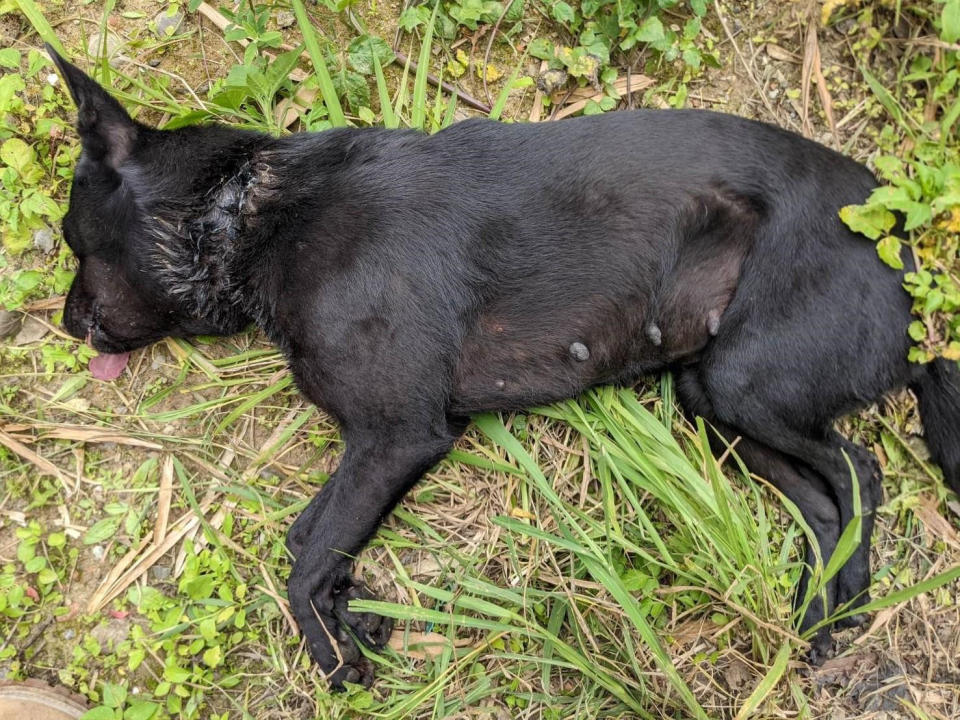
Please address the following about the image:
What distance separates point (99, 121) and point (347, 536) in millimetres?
1669

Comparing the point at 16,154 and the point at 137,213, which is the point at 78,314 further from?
the point at 16,154

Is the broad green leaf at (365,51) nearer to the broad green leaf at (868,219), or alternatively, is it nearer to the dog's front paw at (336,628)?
the broad green leaf at (868,219)

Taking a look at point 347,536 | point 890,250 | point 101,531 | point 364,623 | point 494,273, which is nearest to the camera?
point 890,250

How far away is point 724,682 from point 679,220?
5.59 ft

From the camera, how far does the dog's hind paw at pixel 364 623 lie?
2.59 m

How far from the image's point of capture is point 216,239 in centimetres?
244

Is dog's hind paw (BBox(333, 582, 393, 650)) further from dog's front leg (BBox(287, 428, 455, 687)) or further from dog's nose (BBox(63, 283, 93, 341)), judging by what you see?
dog's nose (BBox(63, 283, 93, 341))

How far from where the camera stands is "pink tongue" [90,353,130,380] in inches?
111

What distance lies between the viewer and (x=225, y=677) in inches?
104

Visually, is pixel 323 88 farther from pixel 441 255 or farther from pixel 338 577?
pixel 338 577

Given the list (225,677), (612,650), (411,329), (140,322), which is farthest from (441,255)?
(225,677)

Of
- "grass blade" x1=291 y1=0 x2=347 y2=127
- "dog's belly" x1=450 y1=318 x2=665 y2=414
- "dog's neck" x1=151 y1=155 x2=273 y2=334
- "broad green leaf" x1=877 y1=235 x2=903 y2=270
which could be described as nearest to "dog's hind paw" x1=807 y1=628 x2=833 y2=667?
"dog's belly" x1=450 y1=318 x2=665 y2=414

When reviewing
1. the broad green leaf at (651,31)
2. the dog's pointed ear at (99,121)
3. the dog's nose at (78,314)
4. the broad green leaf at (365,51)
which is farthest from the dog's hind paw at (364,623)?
the broad green leaf at (651,31)

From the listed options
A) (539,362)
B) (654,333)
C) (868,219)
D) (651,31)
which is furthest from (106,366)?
(868,219)
